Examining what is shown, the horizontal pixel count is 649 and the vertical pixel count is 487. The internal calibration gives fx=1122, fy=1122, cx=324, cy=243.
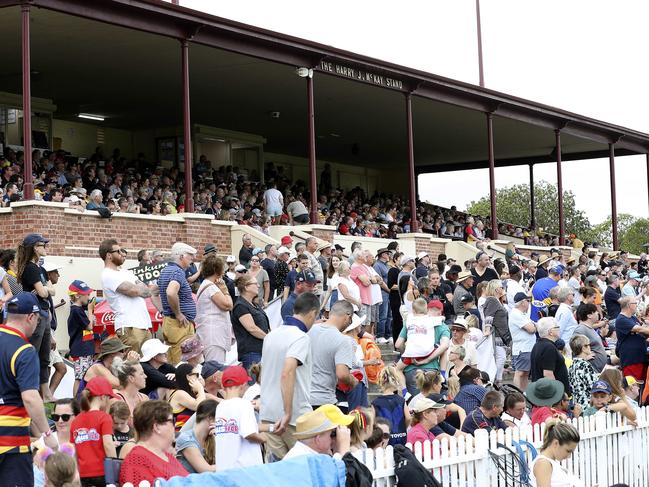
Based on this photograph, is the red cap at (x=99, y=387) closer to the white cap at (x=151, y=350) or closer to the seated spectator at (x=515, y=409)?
the white cap at (x=151, y=350)

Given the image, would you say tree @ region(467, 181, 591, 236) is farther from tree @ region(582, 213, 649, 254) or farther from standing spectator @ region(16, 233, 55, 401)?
standing spectator @ region(16, 233, 55, 401)

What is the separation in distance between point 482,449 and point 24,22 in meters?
11.5

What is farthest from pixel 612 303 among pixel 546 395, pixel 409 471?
pixel 409 471

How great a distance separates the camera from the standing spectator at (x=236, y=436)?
24.6 ft

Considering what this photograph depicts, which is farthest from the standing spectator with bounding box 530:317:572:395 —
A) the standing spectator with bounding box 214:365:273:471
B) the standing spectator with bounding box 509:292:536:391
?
the standing spectator with bounding box 214:365:273:471

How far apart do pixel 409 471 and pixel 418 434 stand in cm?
164

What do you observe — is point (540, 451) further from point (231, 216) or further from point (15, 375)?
point (231, 216)

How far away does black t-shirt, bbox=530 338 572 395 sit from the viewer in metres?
11.7

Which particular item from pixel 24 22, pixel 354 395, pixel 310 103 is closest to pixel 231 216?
pixel 310 103

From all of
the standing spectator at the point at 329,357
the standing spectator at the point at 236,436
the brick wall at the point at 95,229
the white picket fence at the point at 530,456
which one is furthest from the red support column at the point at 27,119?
the standing spectator at the point at 236,436

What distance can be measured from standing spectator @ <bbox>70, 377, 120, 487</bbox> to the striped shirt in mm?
3801

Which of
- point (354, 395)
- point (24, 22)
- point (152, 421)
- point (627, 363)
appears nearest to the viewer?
point (152, 421)

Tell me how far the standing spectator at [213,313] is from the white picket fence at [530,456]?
137 inches

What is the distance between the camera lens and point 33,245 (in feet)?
35.1
